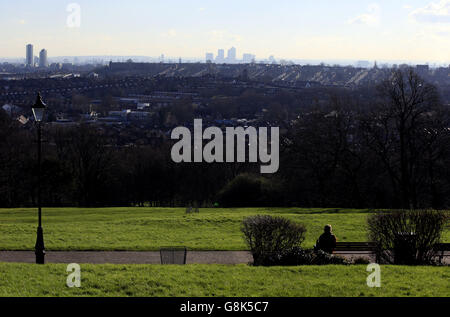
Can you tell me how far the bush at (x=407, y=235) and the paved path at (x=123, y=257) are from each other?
218 centimetres

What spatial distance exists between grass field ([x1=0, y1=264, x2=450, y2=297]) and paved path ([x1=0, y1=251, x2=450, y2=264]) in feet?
15.2

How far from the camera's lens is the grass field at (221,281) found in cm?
977

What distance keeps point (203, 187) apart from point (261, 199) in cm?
1277

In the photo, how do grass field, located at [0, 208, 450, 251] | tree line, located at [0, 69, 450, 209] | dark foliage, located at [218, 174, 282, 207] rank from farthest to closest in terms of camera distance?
dark foliage, located at [218, 174, 282, 207] → tree line, located at [0, 69, 450, 209] → grass field, located at [0, 208, 450, 251]

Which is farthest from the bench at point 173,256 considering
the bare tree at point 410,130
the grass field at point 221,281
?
the bare tree at point 410,130

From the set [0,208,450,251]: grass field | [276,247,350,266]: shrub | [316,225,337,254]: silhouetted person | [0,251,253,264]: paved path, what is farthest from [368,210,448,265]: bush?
[0,208,450,251]: grass field

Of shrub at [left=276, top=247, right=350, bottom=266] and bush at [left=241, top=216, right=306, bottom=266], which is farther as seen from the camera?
bush at [left=241, top=216, right=306, bottom=266]

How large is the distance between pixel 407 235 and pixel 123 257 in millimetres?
8540

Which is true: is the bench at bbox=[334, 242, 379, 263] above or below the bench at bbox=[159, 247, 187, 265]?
below

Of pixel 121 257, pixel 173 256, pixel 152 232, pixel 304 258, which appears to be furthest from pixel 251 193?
pixel 304 258

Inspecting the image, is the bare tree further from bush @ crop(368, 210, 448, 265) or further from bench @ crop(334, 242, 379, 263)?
bush @ crop(368, 210, 448, 265)

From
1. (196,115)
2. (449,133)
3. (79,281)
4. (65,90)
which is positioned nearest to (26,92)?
(65,90)

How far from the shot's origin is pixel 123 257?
57.8 ft

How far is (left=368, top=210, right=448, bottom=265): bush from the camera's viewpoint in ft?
45.2
